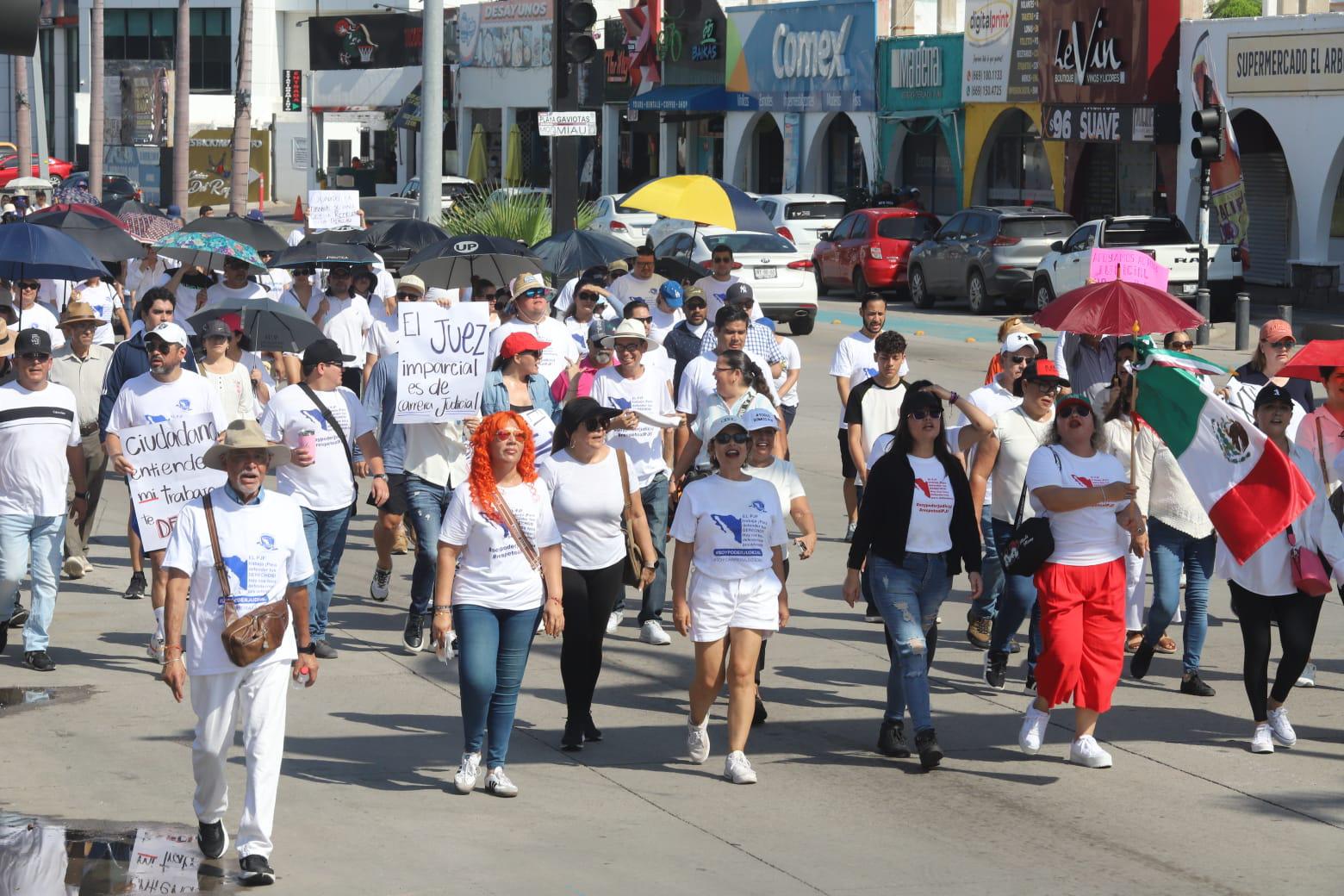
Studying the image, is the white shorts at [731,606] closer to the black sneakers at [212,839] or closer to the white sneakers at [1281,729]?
the black sneakers at [212,839]

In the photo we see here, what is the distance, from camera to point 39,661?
10172mm

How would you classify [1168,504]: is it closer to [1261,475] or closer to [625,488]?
[1261,475]

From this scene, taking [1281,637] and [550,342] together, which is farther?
[550,342]

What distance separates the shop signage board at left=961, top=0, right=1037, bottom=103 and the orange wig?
3047cm

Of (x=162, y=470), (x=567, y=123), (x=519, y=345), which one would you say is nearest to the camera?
(x=162, y=470)

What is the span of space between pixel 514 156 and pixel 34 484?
1940 inches

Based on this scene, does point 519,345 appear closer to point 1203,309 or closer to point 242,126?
point 1203,309

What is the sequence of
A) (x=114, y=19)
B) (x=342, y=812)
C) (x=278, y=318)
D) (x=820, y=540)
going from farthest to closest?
(x=114, y=19) < (x=820, y=540) < (x=278, y=318) < (x=342, y=812)

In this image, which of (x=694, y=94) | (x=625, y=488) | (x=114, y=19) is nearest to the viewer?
(x=625, y=488)

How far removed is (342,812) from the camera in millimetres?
7855

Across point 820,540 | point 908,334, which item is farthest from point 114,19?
point 820,540

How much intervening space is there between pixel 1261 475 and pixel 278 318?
5.85 meters

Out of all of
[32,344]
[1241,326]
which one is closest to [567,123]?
[32,344]

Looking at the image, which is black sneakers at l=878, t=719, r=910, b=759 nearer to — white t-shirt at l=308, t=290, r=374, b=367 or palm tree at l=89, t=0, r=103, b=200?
white t-shirt at l=308, t=290, r=374, b=367
